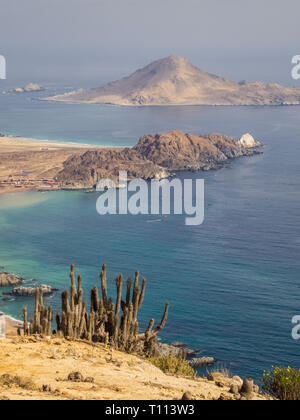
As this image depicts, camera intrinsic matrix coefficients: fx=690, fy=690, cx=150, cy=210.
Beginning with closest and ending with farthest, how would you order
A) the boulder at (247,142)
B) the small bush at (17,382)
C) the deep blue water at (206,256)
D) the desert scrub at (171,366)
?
the small bush at (17,382)
the desert scrub at (171,366)
the deep blue water at (206,256)
the boulder at (247,142)

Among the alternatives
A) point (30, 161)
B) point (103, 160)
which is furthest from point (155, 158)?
point (30, 161)

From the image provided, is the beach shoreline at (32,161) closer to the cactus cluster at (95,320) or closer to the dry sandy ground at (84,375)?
the cactus cluster at (95,320)

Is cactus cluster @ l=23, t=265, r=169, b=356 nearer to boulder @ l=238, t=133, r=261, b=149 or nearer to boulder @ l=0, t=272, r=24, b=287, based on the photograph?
boulder @ l=0, t=272, r=24, b=287

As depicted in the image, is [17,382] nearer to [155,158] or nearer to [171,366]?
[171,366]

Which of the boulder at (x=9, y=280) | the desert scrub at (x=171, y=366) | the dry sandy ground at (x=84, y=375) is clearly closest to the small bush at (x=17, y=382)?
the dry sandy ground at (x=84, y=375)

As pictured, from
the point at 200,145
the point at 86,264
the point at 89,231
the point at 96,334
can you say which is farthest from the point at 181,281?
the point at 200,145
